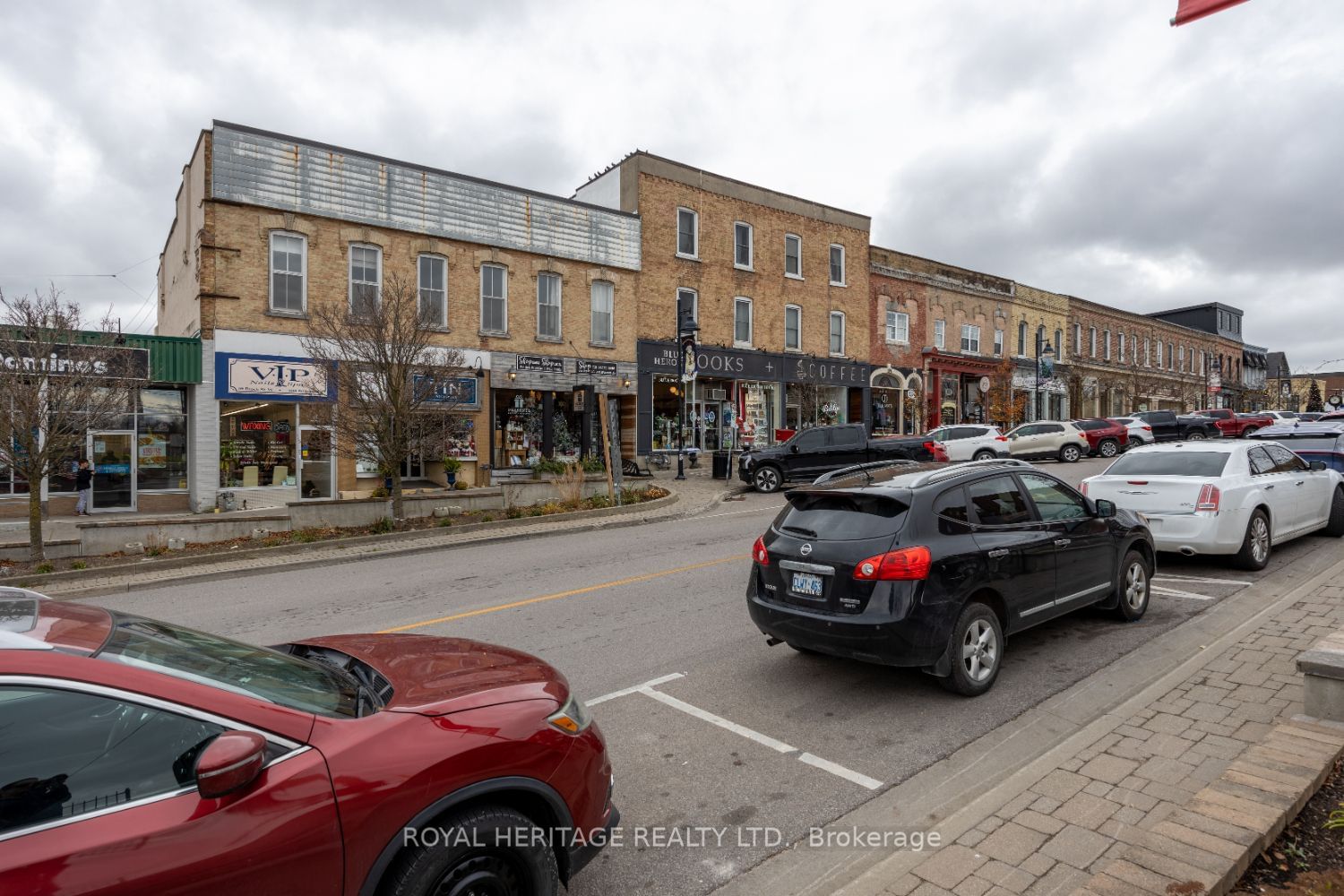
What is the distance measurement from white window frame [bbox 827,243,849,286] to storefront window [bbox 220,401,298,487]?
2252cm

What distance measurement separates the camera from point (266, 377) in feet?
63.7

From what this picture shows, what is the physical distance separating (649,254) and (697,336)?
3544mm

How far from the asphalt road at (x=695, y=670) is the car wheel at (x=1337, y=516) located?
1.41 ft

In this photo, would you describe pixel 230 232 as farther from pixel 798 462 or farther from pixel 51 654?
pixel 51 654

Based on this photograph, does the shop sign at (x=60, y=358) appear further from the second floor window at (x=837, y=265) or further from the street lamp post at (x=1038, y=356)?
the street lamp post at (x=1038, y=356)

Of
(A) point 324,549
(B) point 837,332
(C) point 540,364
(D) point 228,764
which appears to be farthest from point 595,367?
(D) point 228,764

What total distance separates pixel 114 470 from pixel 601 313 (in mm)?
14454

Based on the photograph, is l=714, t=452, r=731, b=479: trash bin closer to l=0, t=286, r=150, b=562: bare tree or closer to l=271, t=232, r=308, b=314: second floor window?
l=271, t=232, r=308, b=314: second floor window

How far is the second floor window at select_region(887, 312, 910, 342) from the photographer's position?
118 feet

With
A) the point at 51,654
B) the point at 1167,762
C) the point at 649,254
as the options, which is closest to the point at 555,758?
the point at 51,654

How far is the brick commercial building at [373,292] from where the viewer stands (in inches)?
747

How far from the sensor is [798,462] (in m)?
21.6

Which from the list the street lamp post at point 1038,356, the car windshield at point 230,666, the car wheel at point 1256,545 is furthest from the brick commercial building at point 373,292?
the street lamp post at point 1038,356

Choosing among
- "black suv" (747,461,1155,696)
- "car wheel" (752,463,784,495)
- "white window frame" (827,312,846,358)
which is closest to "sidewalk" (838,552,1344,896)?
"black suv" (747,461,1155,696)
